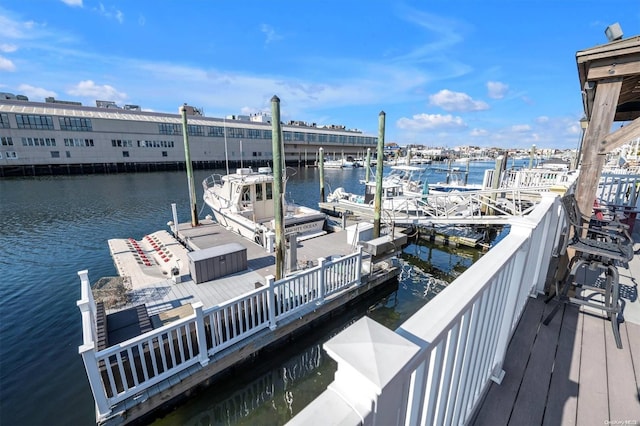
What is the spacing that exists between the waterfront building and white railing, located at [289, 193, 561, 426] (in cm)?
2607

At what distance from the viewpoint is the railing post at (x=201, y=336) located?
4.07 m

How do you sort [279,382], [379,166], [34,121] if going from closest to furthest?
[279,382] → [379,166] → [34,121]

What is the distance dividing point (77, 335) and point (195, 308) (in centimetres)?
431

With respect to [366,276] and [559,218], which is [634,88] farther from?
[366,276]

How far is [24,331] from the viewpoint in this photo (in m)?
6.16

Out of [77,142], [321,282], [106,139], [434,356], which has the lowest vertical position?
[321,282]

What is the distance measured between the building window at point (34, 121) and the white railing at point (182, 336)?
142 feet

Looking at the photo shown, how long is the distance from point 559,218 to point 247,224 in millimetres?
8699

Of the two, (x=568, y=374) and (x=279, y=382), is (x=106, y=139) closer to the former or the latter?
(x=279, y=382)

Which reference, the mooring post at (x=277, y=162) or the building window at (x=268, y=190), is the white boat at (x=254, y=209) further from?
the mooring post at (x=277, y=162)

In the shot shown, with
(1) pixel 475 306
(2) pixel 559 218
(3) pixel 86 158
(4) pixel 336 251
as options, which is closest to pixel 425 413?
(1) pixel 475 306

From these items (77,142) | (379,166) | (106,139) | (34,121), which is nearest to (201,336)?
(379,166)

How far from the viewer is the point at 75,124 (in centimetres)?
3509

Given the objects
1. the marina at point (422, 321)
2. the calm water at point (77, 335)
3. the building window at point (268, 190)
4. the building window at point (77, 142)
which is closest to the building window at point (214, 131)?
the building window at point (77, 142)
